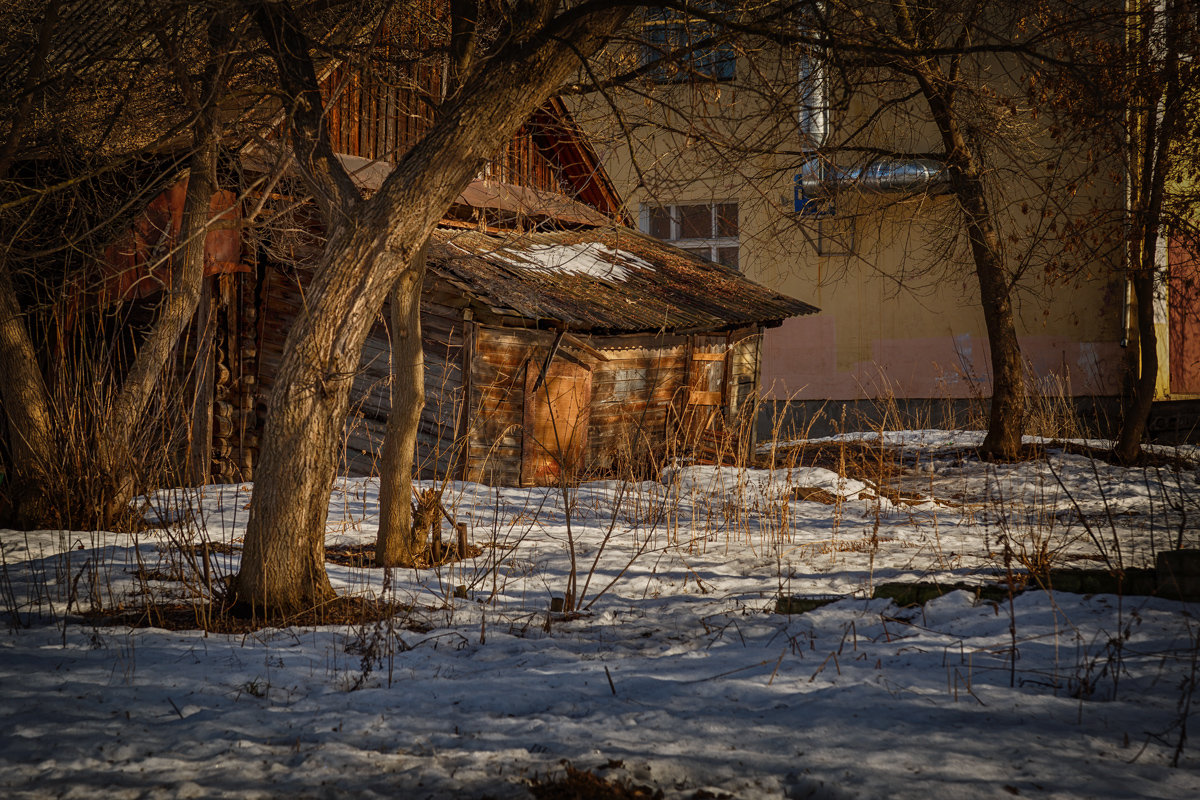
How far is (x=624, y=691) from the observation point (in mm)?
3438

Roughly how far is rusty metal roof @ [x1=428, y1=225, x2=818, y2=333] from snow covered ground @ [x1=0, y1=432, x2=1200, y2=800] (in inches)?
165

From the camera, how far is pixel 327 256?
441cm

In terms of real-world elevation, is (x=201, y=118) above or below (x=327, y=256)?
above

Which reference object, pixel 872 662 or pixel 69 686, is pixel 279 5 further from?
pixel 872 662

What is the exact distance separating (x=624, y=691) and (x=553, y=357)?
722 centimetres

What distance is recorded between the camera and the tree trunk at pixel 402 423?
5.57 m

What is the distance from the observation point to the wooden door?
1038 cm

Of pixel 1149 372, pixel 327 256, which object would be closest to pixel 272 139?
pixel 327 256

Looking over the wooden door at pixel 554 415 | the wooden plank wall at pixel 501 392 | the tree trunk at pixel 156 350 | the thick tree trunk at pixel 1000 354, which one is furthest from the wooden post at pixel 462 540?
the thick tree trunk at pixel 1000 354

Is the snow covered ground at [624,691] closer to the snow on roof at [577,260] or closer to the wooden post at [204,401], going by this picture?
the wooden post at [204,401]

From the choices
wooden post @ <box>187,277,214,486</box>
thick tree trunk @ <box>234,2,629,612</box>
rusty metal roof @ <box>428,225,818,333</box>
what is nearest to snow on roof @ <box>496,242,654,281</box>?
rusty metal roof @ <box>428,225,818,333</box>

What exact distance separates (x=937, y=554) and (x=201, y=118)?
5524 millimetres

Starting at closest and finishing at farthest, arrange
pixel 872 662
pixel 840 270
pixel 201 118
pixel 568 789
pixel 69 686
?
pixel 568 789, pixel 69 686, pixel 872 662, pixel 201 118, pixel 840 270

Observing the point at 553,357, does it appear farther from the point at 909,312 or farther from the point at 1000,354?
the point at 909,312
